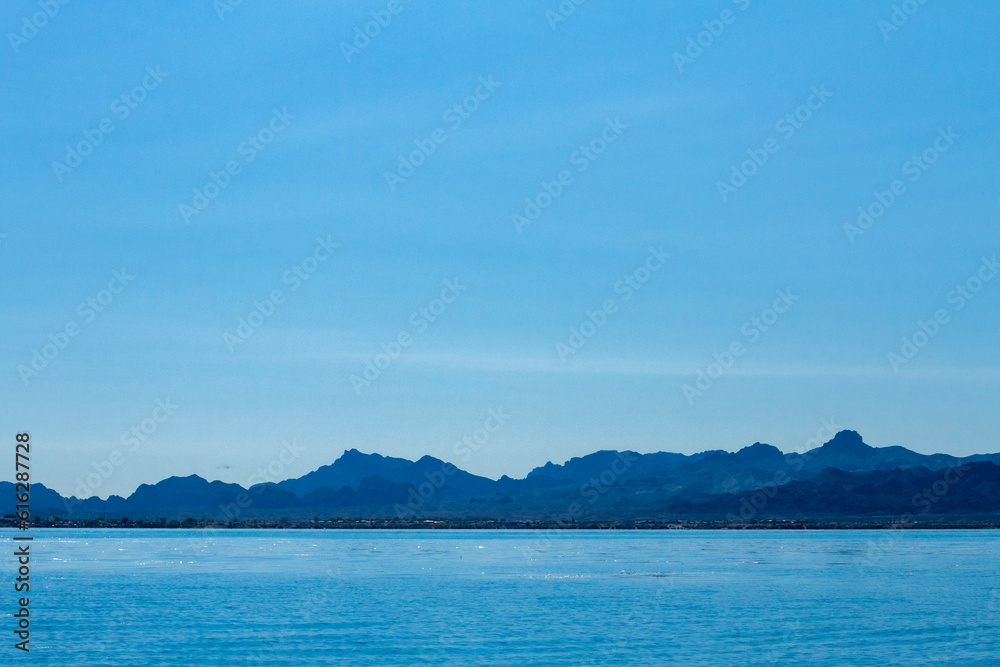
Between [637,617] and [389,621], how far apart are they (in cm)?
1529

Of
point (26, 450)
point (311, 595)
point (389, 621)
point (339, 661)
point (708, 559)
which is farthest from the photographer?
point (708, 559)

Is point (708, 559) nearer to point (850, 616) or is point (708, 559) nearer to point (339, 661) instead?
point (850, 616)

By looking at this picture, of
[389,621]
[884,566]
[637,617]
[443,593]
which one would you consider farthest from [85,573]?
[884,566]

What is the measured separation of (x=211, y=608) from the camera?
71.4 m

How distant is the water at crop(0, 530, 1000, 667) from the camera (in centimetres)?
5044

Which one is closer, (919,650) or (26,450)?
(26,450)

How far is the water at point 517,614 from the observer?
165 ft

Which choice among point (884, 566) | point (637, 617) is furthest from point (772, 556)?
point (637, 617)

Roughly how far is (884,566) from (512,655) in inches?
3129

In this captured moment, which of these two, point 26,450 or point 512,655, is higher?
point 26,450

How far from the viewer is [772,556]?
14200 centimetres

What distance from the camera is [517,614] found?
67.1 metres

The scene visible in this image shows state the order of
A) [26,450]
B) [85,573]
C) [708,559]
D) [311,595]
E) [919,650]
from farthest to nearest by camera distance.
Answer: [708,559] < [85,573] < [311,595] < [919,650] < [26,450]

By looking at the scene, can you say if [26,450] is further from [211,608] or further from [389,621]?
[211,608]
